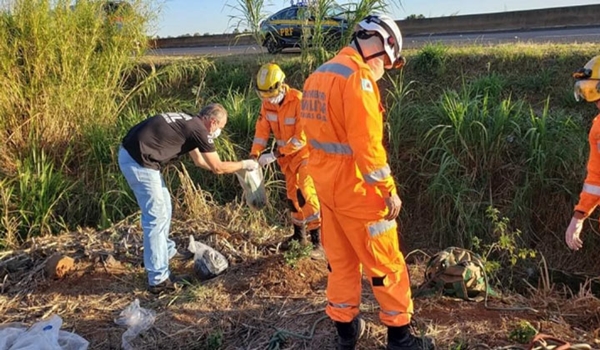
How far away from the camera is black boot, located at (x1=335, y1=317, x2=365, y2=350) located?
3295mm

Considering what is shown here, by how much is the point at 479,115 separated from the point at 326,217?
377 cm

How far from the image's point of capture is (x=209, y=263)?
4.75m

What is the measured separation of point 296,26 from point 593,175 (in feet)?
16.0

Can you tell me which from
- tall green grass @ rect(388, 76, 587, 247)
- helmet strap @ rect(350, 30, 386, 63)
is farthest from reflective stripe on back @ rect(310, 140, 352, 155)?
tall green grass @ rect(388, 76, 587, 247)

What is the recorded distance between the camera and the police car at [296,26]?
6.82 meters

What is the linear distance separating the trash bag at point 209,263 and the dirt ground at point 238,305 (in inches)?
4.0

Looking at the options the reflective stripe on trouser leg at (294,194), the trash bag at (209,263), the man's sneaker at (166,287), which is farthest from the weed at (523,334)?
the man's sneaker at (166,287)

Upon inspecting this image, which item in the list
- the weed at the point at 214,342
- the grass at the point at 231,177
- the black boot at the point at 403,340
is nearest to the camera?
the black boot at the point at 403,340

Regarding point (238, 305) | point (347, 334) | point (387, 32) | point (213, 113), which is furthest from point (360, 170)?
point (213, 113)

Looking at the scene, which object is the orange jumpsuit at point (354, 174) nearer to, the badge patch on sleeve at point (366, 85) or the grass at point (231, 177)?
the badge patch on sleeve at point (366, 85)

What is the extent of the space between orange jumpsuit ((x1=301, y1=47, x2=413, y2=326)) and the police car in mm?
3849

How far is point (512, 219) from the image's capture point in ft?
19.7

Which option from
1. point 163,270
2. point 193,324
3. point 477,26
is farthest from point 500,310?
point 477,26

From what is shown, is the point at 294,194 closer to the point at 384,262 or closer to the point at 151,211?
the point at 151,211
